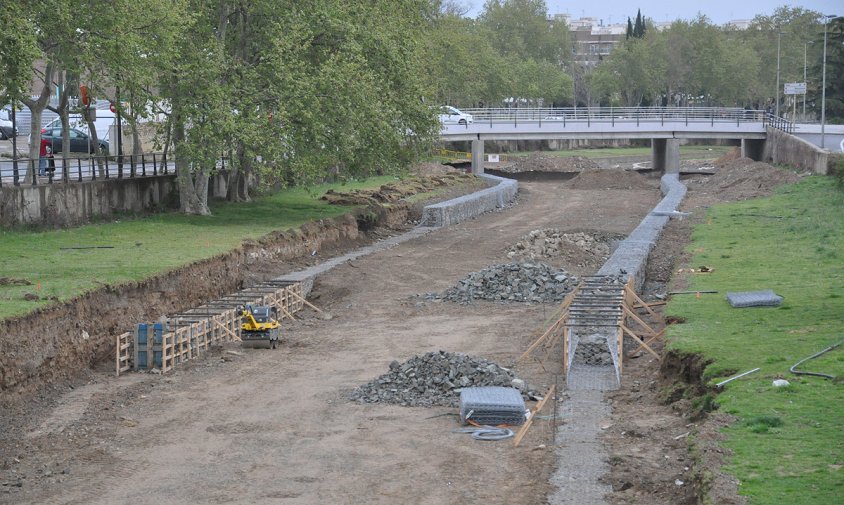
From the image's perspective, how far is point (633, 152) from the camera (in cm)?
11025

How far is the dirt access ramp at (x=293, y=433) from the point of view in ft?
53.4

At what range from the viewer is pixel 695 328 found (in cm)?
2242

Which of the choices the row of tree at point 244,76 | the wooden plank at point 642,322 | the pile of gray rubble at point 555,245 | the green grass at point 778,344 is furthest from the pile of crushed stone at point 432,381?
the pile of gray rubble at point 555,245

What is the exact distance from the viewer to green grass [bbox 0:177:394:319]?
25672 millimetres

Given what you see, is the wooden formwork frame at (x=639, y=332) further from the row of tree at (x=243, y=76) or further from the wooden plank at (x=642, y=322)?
the row of tree at (x=243, y=76)

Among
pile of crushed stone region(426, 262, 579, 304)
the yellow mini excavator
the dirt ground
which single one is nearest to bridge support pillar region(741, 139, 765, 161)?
pile of crushed stone region(426, 262, 579, 304)

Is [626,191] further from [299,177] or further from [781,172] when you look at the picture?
[299,177]

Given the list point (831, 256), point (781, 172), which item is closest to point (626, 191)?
point (781, 172)

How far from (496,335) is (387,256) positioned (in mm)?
14328

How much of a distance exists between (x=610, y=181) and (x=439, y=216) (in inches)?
986

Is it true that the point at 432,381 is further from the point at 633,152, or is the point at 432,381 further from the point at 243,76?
the point at 633,152

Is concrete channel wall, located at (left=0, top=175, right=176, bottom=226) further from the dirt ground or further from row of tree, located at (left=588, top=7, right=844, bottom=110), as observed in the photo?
row of tree, located at (left=588, top=7, right=844, bottom=110)

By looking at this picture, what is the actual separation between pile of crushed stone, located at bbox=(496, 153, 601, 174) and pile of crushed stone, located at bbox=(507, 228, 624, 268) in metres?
42.7

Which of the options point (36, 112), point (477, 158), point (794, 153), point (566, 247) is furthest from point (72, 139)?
point (794, 153)
